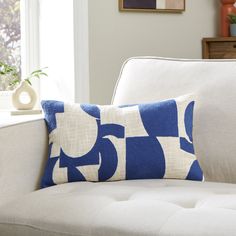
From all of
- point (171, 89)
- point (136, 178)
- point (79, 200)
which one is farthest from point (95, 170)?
point (171, 89)

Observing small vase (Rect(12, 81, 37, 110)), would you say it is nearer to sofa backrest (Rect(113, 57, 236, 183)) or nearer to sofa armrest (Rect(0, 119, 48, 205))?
sofa backrest (Rect(113, 57, 236, 183))

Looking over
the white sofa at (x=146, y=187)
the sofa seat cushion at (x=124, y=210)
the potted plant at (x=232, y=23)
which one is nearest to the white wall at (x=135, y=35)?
the potted plant at (x=232, y=23)

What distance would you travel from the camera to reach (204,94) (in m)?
2.19

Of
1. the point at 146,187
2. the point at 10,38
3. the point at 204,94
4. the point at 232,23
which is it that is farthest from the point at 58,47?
the point at 146,187

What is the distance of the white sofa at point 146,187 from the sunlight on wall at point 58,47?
1.05m

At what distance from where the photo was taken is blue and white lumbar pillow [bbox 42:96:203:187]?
6.70ft

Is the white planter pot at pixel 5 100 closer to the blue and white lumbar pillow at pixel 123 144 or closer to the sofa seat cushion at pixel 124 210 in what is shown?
the blue and white lumbar pillow at pixel 123 144

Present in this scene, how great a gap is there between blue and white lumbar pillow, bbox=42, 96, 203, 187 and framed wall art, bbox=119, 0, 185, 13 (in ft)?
5.55

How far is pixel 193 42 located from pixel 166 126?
1.96 meters

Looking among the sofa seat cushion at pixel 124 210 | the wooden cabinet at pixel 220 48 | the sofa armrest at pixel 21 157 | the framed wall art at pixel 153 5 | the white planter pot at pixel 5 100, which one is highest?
the framed wall art at pixel 153 5

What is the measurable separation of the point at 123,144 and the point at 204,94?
1.20 ft

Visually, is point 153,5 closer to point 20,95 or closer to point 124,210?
point 20,95

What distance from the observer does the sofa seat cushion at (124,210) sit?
1554 millimetres

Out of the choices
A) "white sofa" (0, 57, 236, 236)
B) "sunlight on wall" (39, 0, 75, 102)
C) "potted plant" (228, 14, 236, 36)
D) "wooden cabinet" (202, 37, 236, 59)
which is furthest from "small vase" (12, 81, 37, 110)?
"potted plant" (228, 14, 236, 36)
